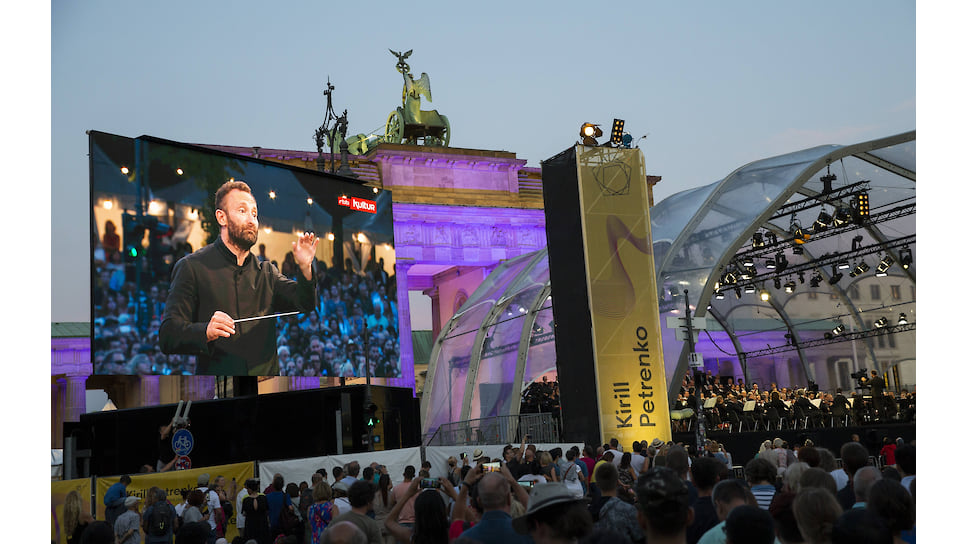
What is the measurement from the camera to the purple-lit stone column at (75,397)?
151ft

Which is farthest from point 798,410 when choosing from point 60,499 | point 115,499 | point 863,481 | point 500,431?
point 863,481

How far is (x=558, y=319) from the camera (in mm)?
25141

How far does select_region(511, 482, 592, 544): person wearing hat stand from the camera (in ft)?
17.2

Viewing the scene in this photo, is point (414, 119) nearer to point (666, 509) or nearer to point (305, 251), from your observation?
point (305, 251)

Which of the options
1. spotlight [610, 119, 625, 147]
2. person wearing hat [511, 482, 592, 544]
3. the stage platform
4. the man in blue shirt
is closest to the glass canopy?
the stage platform

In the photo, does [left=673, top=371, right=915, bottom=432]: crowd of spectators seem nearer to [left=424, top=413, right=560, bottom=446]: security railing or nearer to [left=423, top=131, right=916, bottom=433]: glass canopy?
[left=423, top=131, right=916, bottom=433]: glass canopy

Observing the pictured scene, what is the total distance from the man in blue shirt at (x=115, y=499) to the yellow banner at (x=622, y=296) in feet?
40.1

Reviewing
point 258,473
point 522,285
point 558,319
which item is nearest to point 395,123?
point 522,285

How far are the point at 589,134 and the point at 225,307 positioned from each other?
11.5 meters

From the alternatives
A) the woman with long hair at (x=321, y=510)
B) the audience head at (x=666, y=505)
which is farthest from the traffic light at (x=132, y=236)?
the audience head at (x=666, y=505)

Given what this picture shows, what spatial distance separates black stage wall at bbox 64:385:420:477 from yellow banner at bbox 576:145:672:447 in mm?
6695

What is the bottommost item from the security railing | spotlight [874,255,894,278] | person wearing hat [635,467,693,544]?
the security railing

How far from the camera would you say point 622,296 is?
24.4 m

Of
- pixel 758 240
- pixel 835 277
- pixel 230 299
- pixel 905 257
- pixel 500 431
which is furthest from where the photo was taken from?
pixel 835 277
